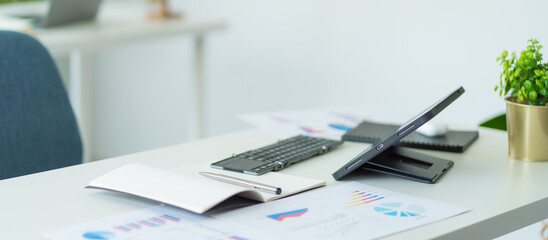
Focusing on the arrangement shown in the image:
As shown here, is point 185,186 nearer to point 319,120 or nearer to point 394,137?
point 394,137

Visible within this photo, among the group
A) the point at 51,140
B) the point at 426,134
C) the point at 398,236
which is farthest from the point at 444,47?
the point at 398,236

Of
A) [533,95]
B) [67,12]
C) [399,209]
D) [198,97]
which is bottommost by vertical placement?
[198,97]

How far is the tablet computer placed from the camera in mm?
1031

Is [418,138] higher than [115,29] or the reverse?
the reverse

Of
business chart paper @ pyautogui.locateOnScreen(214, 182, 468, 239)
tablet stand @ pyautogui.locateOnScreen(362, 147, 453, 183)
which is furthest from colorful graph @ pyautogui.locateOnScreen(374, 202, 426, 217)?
tablet stand @ pyautogui.locateOnScreen(362, 147, 453, 183)

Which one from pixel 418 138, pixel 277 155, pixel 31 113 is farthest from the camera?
pixel 31 113

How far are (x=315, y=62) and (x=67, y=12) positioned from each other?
95 cm

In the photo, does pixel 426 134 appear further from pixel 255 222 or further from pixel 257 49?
pixel 257 49

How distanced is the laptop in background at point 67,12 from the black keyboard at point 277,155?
130 cm

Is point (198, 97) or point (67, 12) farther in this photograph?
point (198, 97)

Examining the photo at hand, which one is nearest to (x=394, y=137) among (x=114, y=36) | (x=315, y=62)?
(x=114, y=36)

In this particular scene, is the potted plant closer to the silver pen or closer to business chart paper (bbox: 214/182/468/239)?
business chart paper (bbox: 214/182/468/239)

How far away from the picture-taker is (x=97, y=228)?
0.87 metres

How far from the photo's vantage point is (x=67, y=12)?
2410mm
